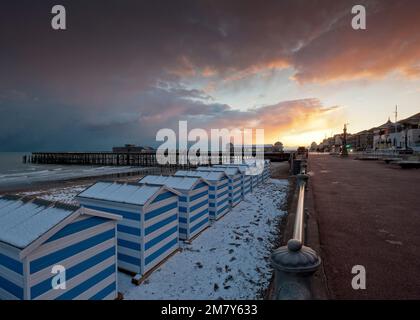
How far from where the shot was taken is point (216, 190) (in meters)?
8.67

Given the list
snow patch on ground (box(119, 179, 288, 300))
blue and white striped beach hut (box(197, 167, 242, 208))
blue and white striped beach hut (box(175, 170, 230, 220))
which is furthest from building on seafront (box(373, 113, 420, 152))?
snow patch on ground (box(119, 179, 288, 300))

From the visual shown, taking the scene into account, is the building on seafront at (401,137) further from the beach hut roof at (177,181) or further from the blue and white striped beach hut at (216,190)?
the beach hut roof at (177,181)

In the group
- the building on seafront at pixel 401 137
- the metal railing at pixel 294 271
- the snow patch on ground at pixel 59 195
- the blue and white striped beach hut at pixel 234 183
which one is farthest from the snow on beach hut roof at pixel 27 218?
the building on seafront at pixel 401 137

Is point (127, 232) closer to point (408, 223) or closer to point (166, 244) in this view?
point (166, 244)

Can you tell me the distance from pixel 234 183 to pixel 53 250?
8.31 metres

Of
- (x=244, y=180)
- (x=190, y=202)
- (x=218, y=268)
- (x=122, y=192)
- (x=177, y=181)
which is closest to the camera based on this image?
(x=218, y=268)

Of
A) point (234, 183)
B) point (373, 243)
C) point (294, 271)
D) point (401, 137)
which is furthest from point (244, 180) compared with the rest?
point (401, 137)

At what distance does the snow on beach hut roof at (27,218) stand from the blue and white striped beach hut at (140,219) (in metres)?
1.62

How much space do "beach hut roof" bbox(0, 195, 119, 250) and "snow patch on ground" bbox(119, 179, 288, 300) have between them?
188cm

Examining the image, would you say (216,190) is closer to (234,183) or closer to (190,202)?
(190,202)

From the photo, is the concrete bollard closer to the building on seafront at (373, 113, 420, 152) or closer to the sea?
the sea

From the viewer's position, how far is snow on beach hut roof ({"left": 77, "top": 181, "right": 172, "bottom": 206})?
495 centimetres

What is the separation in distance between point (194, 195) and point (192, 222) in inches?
33.2
